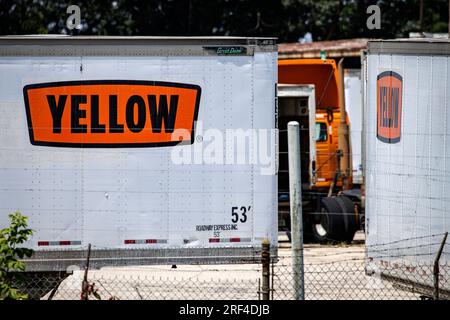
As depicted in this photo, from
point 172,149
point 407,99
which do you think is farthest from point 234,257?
point 407,99

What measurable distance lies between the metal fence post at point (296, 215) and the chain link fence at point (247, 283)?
0.53 m

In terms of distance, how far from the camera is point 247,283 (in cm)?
1267

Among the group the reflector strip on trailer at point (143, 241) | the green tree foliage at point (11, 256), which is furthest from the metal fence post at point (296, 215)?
the reflector strip on trailer at point (143, 241)

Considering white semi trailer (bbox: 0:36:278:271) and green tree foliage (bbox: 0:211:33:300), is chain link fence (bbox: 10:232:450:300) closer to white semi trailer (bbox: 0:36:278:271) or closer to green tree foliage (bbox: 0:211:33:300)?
white semi trailer (bbox: 0:36:278:271)

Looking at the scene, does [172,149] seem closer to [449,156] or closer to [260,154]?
[260,154]

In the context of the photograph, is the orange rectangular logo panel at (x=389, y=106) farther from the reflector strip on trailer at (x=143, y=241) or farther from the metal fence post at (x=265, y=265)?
the reflector strip on trailer at (x=143, y=241)

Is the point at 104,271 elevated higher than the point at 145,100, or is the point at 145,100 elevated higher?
the point at 145,100

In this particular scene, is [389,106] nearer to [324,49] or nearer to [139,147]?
[139,147]

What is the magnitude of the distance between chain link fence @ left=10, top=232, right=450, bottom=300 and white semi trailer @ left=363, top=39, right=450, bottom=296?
0.03 m

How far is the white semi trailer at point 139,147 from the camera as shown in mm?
10859

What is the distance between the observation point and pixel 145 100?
1085 centimetres

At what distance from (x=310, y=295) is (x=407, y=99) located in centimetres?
305

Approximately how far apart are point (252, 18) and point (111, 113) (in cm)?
3501

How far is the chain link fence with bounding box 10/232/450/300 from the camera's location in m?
10.6
